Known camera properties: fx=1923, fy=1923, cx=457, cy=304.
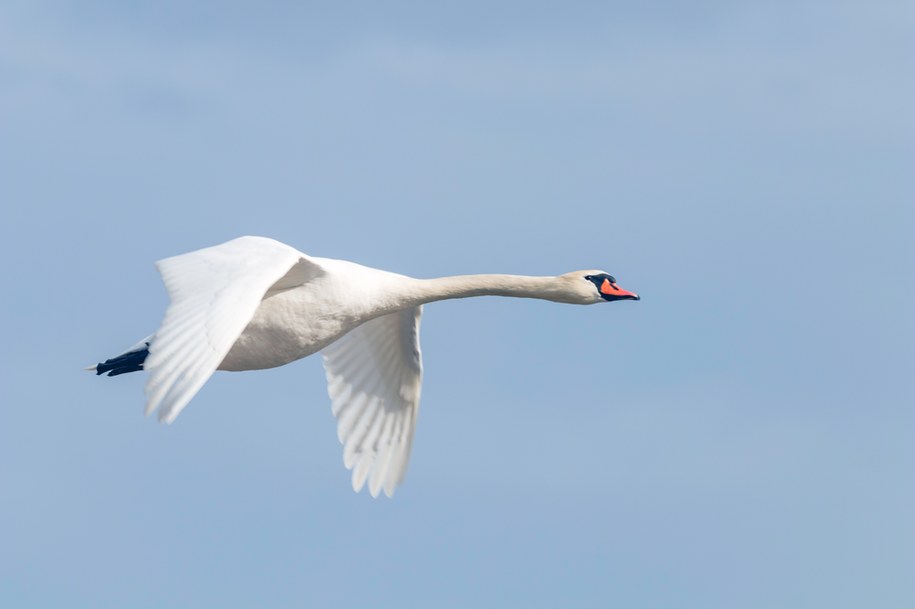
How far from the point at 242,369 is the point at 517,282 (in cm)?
349

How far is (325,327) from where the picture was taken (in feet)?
71.1

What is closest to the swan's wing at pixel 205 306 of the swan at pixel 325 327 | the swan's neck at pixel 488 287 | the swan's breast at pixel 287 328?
the swan at pixel 325 327

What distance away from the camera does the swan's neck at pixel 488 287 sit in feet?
74.0

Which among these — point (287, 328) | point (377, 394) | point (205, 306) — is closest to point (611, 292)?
point (377, 394)

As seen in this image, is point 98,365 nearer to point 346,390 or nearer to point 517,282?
point 346,390

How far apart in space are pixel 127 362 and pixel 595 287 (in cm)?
565

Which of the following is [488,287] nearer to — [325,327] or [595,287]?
[595,287]

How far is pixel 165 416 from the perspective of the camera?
1667cm

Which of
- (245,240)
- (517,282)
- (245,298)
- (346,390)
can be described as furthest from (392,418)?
(245,298)

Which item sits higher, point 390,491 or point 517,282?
point 517,282

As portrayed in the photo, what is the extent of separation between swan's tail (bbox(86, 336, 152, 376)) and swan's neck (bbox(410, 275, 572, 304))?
3.23 m

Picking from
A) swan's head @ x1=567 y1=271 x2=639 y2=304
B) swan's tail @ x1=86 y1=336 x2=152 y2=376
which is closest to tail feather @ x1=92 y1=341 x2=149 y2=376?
swan's tail @ x1=86 y1=336 x2=152 y2=376

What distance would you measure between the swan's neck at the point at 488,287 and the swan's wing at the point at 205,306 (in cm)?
164

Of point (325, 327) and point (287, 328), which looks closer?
point (287, 328)
